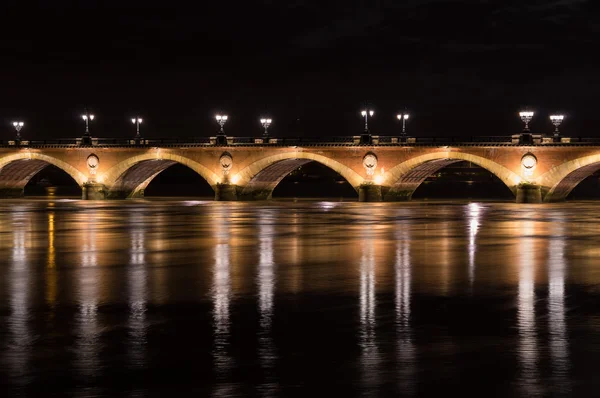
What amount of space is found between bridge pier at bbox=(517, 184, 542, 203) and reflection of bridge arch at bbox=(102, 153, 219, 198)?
2590 cm

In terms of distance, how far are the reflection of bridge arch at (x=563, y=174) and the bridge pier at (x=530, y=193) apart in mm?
479

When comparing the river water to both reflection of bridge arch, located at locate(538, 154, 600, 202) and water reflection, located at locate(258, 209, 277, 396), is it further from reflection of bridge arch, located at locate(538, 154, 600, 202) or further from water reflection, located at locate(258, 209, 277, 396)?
reflection of bridge arch, located at locate(538, 154, 600, 202)

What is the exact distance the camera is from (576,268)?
20.6 metres

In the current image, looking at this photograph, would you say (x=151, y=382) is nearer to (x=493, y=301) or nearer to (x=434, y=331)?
(x=434, y=331)

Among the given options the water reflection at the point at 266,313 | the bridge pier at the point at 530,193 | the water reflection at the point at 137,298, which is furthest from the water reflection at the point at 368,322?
the bridge pier at the point at 530,193

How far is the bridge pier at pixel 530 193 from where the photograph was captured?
213 feet

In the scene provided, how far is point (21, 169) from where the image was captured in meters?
93.8

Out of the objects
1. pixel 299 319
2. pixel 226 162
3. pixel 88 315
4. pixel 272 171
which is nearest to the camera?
pixel 299 319

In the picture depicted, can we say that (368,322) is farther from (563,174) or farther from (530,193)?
(530,193)

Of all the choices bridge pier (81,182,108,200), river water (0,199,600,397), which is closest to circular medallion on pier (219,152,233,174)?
bridge pier (81,182,108,200)

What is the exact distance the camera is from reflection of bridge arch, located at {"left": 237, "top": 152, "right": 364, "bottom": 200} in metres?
73.7

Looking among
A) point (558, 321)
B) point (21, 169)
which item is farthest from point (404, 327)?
point (21, 169)

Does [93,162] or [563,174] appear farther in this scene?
[93,162]

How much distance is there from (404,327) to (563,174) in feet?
177
